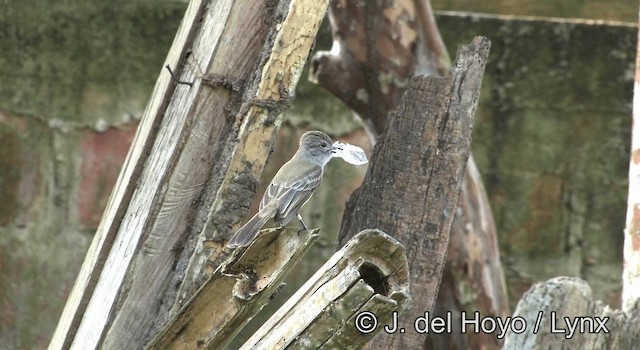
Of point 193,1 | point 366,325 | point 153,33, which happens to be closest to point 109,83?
point 153,33

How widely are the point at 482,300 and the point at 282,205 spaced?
9.08ft

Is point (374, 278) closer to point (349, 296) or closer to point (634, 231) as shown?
point (349, 296)

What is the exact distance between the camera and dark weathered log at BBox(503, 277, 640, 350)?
142 inches

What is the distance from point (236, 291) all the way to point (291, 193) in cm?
180

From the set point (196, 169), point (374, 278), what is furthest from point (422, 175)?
point (374, 278)

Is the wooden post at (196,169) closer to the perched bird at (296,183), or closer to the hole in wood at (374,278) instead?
the perched bird at (296,183)

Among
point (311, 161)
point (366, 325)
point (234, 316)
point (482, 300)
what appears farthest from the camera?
point (482, 300)

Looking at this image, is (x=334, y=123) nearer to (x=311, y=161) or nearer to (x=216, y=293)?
(x=311, y=161)

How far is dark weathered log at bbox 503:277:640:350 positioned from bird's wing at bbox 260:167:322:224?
1.98m

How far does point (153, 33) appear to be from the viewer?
9219mm

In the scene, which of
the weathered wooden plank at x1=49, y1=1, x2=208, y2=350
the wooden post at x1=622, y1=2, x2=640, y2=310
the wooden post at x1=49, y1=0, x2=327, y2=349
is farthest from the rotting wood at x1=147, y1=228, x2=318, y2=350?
the wooden post at x1=622, y1=2, x2=640, y2=310

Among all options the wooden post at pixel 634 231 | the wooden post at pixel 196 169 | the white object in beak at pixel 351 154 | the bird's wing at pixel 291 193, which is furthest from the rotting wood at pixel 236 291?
the wooden post at pixel 634 231

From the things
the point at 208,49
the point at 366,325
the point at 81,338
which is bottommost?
the point at 81,338

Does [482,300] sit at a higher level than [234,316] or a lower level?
higher
